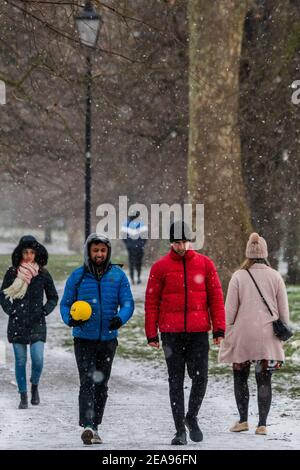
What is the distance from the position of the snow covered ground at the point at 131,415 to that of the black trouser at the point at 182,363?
0.28 m

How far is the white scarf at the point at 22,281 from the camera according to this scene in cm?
1127

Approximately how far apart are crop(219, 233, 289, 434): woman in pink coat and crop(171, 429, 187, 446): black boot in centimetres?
94

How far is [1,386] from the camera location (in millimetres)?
12898

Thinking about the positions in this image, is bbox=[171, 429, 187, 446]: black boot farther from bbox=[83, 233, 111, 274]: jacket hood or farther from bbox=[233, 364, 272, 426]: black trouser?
bbox=[83, 233, 111, 274]: jacket hood

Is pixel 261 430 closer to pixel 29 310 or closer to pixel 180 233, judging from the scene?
pixel 180 233

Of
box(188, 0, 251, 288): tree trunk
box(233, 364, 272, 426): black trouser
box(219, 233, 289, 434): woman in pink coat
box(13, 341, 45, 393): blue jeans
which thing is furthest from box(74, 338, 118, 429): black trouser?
box(188, 0, 251, 288): tree trunk

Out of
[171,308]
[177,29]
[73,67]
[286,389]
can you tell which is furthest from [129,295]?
[73,67]

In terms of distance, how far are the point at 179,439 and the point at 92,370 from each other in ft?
2.77

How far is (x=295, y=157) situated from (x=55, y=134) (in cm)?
1081

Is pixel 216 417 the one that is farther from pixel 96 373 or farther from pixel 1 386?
pixel 1 386

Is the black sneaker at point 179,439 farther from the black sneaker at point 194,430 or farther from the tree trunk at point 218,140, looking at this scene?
the tree trunk at point 218,140

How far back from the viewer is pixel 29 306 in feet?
37.4

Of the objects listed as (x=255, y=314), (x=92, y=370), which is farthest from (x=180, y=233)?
(x=92, y=370)

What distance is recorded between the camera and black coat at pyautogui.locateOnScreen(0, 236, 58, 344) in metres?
11.4
